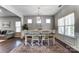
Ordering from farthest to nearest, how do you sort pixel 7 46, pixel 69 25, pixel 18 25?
pixel 18 25
pixel 7 46
pixel 69 25

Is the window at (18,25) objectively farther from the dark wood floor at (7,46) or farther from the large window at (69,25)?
Result: the large window at (69,25)

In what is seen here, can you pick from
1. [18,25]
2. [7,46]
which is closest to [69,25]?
[7,46]

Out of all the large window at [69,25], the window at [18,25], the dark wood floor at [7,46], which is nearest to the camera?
the dark wood floor at [7,46]

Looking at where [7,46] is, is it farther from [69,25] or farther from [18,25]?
[18,25]

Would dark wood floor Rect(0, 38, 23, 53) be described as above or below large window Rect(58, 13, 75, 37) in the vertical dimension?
below

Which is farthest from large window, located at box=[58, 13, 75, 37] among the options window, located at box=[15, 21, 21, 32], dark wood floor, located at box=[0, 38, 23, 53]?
window, located at box=[15, 21, 21, 32]

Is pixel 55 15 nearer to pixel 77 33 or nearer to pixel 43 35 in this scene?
pixel 43 35

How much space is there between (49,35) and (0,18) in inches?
248

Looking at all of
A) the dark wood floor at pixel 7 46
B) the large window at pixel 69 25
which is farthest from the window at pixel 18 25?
the large window at pixel 69 25

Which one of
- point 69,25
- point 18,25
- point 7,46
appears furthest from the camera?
point 18,25

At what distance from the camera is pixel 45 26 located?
9.43 m

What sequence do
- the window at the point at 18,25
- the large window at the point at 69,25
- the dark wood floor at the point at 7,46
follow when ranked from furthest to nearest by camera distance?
the window at the point at 18,25
the large window at the point at 69,25
the dark wood floor at the point at 7,46

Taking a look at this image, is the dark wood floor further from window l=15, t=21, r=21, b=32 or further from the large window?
window l=15, t=21, r=21, b=32
